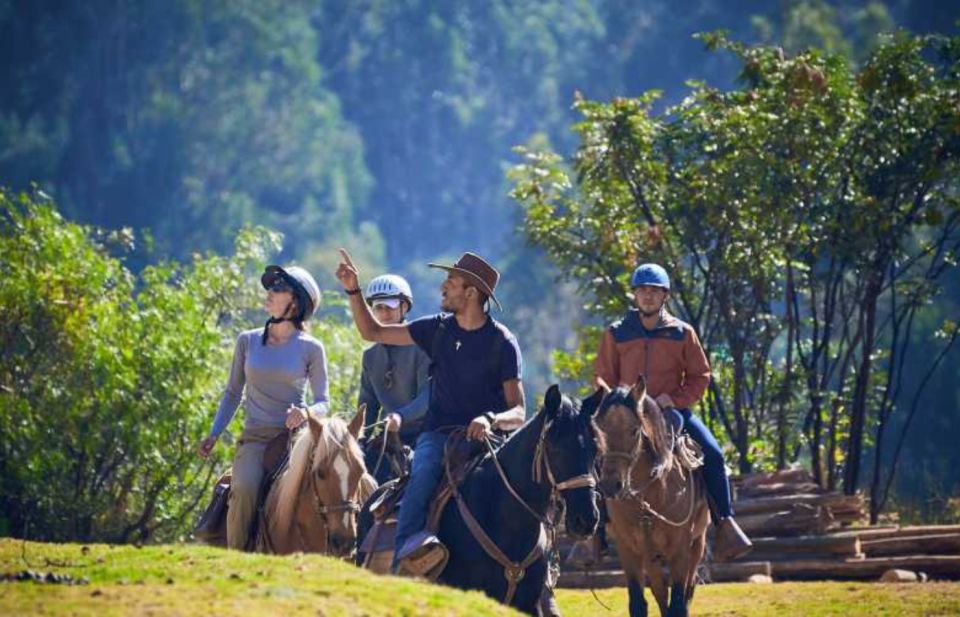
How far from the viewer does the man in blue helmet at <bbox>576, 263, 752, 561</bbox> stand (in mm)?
18000

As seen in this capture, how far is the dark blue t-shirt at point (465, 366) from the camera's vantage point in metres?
14.9

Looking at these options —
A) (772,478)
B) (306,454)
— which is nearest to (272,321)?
(306,454)

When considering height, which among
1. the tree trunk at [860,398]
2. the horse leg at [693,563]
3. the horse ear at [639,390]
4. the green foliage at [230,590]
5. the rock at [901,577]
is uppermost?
the tree trunk at [860,398]

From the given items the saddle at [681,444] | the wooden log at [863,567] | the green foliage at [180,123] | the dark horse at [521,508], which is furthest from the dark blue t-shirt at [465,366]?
the green foliage at [180,123]

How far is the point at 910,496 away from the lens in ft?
106

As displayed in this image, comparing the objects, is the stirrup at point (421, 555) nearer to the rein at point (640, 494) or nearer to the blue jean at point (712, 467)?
the rein at point (640, 494)

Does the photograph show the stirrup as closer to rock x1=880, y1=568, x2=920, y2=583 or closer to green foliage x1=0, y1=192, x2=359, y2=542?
rock x1=880, y1=568, x2=920, y2=583

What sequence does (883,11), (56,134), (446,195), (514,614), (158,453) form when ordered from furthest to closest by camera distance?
(446,195) → (56,134) → (883,11) → (158,453) → (514,614)

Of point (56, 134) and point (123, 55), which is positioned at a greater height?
point (123, 55)

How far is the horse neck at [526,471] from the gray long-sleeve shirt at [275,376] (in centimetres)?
206

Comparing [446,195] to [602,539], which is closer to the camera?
[602,539]

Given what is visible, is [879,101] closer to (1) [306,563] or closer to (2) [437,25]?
(1) [306,563]

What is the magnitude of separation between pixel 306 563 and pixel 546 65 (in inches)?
4711

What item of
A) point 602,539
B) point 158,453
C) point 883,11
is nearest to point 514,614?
point 602,539
